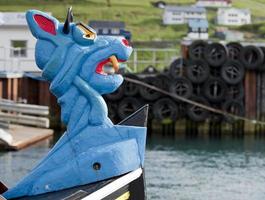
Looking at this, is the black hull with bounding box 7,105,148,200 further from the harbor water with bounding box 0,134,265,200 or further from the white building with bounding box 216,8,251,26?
the white building with bounding box 216,8,251,26

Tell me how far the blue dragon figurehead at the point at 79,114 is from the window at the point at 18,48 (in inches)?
1082

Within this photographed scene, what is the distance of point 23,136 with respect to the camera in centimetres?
3309

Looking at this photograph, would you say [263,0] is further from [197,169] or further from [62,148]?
[62,148]

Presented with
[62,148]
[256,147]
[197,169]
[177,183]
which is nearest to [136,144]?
[62,148]

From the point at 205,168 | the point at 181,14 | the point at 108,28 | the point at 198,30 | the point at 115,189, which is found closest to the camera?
the point at 115,189

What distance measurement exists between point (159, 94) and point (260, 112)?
180 inches

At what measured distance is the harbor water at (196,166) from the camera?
2286 cm

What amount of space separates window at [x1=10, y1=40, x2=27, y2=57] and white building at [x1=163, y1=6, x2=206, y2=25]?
79.4 m

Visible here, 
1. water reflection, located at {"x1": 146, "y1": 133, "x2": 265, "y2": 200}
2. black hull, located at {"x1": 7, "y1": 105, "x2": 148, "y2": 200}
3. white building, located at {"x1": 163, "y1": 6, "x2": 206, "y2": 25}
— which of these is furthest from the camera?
white building, located at {"x1": 163, "y1": 6, "x2": 206, "y2": 25}

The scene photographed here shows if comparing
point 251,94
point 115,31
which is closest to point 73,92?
point 251,94

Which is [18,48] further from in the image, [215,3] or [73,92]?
[215,3]

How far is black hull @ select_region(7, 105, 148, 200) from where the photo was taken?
40.9 ft

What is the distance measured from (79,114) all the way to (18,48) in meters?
28.1

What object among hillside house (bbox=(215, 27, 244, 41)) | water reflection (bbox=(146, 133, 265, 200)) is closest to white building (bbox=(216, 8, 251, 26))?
hillside house (bbox=(215, 27, 244, 41))
